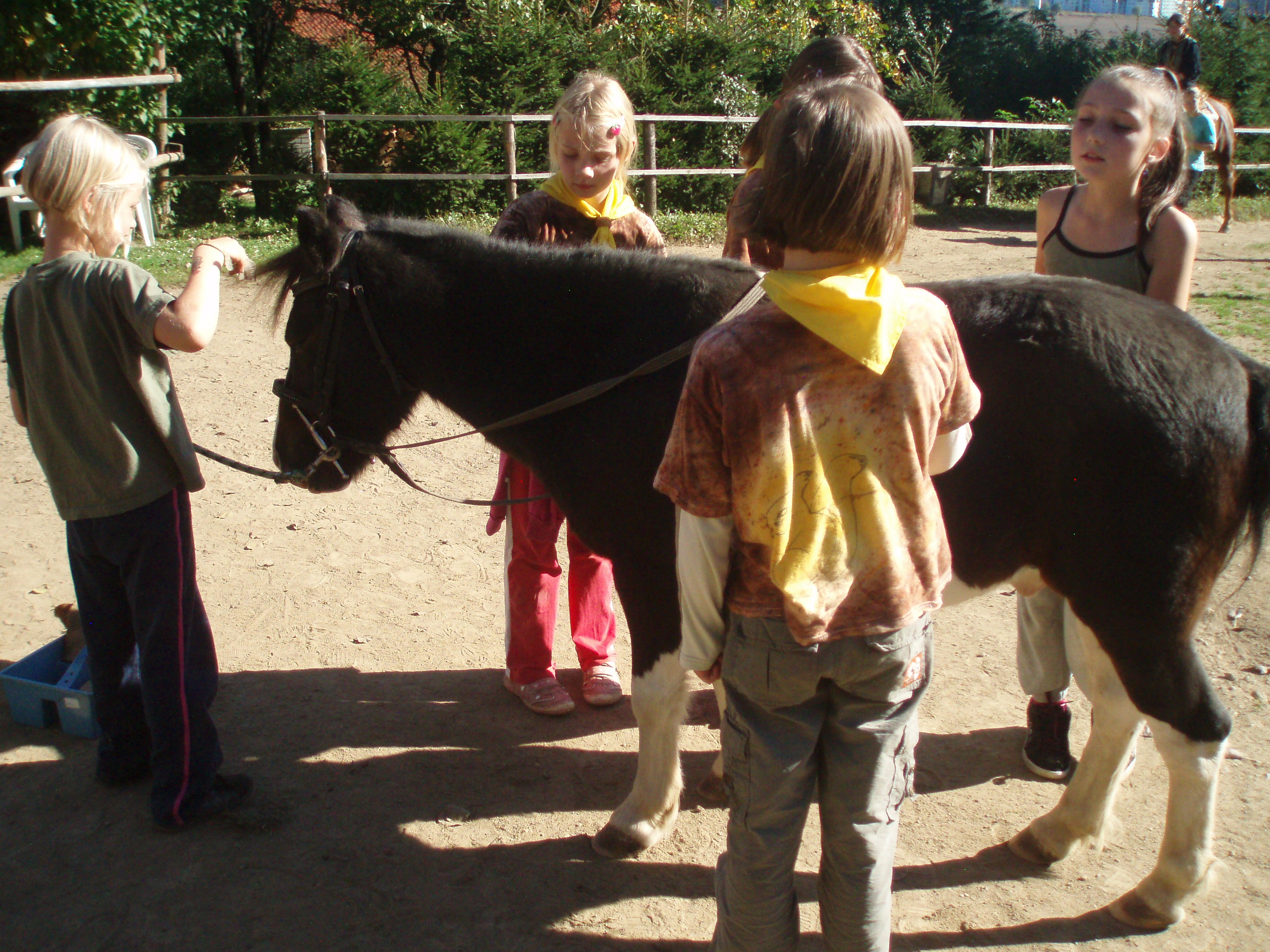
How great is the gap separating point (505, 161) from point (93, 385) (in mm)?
13709

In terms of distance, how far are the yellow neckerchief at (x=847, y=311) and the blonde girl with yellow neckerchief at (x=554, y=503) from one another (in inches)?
57.1

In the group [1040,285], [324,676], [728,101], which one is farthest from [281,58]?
[1040,285]

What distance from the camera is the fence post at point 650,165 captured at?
541 inches

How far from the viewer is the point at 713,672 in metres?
1.81

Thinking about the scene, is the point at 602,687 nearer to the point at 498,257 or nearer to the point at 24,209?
the point at 498,257

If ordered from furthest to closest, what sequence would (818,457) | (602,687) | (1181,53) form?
1. (1181,53)
2. (602,687)
3. (818,457)

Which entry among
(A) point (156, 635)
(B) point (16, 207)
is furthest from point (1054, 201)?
(B) point (16, 207)

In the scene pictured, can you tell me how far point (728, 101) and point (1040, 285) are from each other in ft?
53.5

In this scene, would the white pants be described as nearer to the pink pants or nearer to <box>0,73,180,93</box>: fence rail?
the pink pants

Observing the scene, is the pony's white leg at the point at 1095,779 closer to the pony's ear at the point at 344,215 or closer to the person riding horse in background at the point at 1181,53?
the pony's ear at the point at 344,215

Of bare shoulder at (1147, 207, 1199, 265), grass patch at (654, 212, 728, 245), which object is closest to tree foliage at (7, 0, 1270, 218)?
grass patch at (654, 212, 728, 245)

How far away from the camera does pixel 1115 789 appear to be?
2682 mm

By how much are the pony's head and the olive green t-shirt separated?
14.1 inches

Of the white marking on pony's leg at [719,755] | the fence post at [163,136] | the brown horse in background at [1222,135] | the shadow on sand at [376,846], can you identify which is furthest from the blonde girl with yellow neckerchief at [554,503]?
the fence post at [163,136]
